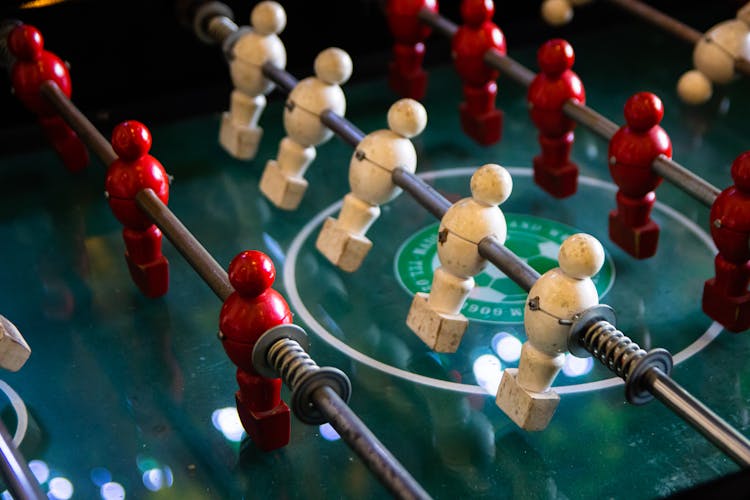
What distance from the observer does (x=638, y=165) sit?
1935mm

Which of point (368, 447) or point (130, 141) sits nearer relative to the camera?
point (368, 447)

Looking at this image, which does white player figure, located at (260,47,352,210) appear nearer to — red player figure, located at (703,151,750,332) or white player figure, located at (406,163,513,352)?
white player figure, located at (406,163,513,352)

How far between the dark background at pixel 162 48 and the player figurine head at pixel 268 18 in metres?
0.29

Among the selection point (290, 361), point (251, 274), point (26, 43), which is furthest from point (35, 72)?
point (290, 361)

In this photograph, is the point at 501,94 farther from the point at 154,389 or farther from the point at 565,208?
the point at 154,389

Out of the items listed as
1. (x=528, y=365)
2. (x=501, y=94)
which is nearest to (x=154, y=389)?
(x=528, y=365)

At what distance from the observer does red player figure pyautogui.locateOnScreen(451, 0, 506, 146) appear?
2.31 m

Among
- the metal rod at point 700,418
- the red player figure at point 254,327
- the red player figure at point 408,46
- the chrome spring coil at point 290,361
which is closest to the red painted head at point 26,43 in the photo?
the red player figure at point 408,46

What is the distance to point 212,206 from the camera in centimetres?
229

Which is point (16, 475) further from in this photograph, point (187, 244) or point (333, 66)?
point (333, 66)

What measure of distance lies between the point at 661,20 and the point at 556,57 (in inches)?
14.0

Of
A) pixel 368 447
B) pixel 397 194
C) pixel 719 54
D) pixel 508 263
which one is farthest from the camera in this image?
pixel 719 54

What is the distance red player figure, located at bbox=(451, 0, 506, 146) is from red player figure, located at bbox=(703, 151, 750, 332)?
0.68m

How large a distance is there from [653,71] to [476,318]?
1.06 m
